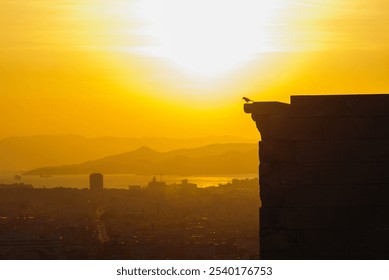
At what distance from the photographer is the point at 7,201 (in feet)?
313

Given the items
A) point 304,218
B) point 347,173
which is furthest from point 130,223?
point 347,173

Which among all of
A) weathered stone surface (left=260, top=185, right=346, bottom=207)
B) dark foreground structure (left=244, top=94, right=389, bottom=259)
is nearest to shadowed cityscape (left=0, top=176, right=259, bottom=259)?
dark foreground structure (left=244, top=94, right=389, bottom=259)

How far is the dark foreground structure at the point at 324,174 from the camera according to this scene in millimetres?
11086

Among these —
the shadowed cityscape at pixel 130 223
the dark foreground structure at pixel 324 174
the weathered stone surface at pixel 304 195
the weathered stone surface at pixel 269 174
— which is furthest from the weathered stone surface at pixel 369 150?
the shadowed cityscape at pixel 130 223

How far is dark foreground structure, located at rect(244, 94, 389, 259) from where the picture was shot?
36.4 ft

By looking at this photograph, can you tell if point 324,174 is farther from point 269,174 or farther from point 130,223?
point 130,223

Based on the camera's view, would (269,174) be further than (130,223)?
No

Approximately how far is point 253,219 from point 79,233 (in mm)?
18395

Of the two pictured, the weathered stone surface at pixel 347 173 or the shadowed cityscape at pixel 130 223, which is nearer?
the weathered stone surface at pixel 347 173

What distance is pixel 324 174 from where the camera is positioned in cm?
1119

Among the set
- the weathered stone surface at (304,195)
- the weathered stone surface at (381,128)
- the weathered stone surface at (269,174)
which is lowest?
the weathered stone surface at (304,195)

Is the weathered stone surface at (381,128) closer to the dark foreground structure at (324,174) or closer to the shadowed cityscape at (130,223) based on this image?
the dark foreground structure at (324,174)
